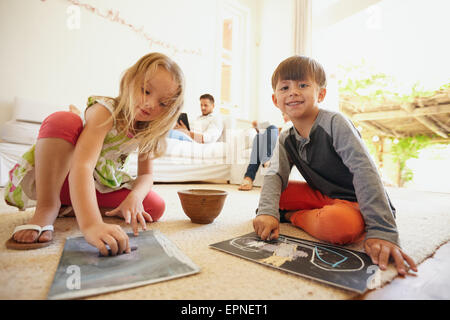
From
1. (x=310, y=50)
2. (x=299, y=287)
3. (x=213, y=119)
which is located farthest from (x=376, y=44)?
(x=299, y=287)

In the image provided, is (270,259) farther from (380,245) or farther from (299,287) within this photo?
(380,245)

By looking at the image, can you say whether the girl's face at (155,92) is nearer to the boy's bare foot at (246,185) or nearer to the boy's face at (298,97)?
the boy's face at (298,97)

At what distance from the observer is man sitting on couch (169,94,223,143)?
8.32ft

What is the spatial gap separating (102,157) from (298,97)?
67 cm

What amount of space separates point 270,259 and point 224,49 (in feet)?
12.3

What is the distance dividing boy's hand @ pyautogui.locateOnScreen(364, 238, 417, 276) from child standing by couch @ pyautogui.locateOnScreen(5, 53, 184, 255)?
516 millimetres

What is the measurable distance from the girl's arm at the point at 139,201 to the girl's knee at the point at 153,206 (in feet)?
0.17

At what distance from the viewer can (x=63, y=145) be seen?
0.67 m

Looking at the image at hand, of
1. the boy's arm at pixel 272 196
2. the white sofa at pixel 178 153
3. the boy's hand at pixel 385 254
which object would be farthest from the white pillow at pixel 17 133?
the boy's hand at pixel 385 254

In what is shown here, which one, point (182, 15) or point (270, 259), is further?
point (182, 15)

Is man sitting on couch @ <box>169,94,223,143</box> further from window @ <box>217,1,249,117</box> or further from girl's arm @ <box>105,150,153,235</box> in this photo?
girl's arm @ <box>105,150,153,235</box>

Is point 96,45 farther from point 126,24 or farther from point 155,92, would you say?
point 155,92

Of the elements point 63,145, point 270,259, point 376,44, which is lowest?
point 270,259
